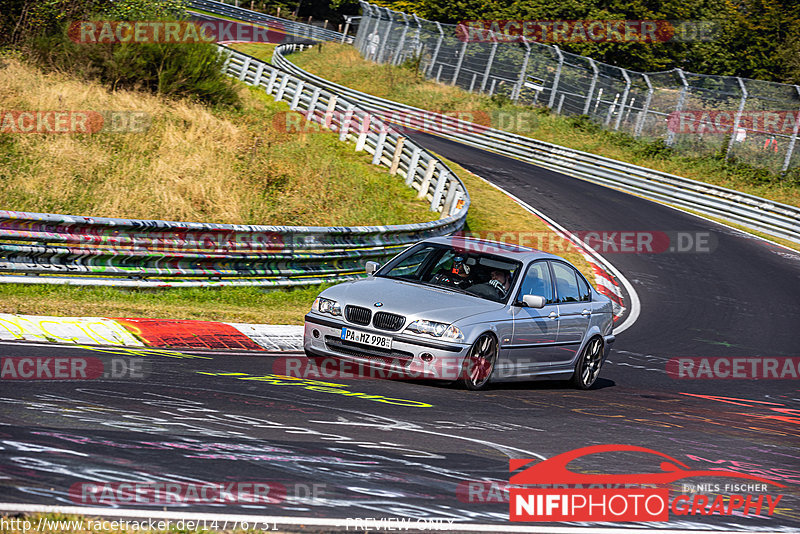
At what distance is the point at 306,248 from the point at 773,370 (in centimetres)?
771

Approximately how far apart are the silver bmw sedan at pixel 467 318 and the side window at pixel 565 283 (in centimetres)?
1

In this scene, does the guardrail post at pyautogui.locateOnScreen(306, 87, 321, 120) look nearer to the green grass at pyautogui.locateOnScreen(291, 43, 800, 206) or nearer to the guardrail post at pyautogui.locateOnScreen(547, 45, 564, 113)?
the green grass at pyautogui.locateOnScreen(291, 43, 800, 206)

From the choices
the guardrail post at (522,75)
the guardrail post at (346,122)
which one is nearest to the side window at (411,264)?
the guardrail post at (346,122)

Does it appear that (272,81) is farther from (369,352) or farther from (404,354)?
(404,354)

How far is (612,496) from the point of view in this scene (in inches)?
225

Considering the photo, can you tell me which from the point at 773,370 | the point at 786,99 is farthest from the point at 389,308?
the point at 786,99

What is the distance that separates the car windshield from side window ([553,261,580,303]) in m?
0.79

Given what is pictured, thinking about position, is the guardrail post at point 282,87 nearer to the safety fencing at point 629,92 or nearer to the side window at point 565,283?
the safety fencing at point 629,92

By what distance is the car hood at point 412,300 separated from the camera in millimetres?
8953

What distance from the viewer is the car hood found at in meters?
8.95

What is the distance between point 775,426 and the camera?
9.66m

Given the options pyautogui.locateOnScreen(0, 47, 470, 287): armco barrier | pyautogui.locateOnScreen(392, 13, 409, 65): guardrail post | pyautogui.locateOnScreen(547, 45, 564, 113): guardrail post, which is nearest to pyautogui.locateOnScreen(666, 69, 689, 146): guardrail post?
pyautogui.locateOnScreen(547, 45, 564, 113): guardrail post

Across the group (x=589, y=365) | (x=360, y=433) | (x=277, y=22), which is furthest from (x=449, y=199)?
(x=277, y=22)

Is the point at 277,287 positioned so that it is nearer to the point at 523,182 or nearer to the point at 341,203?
the point at 341,203
